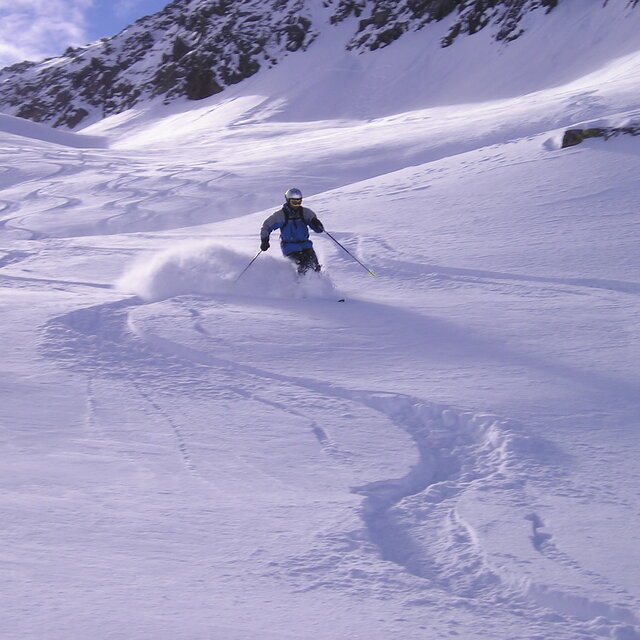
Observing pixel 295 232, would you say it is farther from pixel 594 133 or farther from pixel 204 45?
pixel 204 45

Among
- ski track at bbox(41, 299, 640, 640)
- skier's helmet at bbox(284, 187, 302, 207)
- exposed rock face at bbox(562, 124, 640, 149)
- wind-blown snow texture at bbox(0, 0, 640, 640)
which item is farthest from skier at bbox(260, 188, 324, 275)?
exposed rock face at bbox(562, 124, 640, 149)

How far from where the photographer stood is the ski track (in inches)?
108

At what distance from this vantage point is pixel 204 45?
177 feet

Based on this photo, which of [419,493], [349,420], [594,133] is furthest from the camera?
[594,133]

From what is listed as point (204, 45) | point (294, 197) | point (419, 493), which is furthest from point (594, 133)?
point (204, 45)

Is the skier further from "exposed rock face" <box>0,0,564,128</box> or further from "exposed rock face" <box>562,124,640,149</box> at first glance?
"exposed rock face" <box>0,0,564,128</box>

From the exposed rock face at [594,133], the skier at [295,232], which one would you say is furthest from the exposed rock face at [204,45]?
the skier at [295,232]

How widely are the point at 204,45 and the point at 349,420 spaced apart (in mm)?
55055

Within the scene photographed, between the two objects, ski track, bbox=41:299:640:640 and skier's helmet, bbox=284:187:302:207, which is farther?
skier's helmet, bbox=284:187:302:207

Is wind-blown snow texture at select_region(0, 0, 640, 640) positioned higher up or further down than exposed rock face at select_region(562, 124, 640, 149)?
further down

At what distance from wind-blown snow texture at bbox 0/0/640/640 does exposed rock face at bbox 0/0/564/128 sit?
31.0 meters

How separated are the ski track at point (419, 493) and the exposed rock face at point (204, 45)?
36.4 metres

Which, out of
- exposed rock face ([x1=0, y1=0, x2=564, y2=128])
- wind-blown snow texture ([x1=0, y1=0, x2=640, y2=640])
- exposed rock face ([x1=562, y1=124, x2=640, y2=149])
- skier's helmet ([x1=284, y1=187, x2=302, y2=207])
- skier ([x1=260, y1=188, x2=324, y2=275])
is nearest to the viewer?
wind-blown snow texture ([x1=0, y1=0, x2=640, y2=640])

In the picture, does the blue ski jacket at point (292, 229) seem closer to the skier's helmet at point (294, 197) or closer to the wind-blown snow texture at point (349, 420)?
the skier's helmet at point (294, 197)
